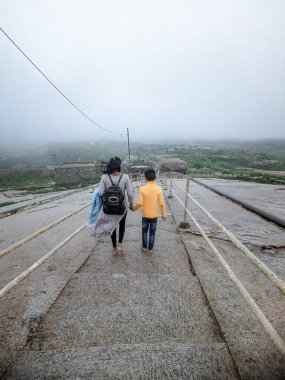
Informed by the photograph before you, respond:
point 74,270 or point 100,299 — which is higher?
point 100,299

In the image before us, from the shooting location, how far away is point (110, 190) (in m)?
3.13

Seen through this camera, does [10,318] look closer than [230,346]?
No

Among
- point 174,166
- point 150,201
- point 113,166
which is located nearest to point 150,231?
point 150,201

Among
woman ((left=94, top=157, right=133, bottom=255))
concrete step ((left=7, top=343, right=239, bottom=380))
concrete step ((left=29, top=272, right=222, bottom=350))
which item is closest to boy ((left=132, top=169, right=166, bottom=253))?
woman ((left=94, top=157, right=133, bottom=255))

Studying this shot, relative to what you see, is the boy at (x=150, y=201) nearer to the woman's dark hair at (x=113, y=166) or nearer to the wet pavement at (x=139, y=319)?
the wet pavement at (x=139, y=319)

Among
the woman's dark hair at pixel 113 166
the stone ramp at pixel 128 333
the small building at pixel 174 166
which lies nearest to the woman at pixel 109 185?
the woman's dark hair at pixel 113 166

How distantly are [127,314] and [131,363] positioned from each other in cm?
49

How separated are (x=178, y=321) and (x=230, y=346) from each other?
424 millimetres

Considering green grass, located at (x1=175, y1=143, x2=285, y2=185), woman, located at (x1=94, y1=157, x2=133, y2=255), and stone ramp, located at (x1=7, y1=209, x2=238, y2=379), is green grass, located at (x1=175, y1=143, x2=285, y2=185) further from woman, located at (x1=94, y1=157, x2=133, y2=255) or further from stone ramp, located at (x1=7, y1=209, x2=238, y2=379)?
stone ramp, located at (x1=7, y1=209, x2=238, y2=379)

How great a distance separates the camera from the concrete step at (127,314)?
1.72 metres

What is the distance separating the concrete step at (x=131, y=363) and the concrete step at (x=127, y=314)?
0.08 m

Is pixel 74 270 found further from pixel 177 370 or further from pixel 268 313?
pixel 268 313

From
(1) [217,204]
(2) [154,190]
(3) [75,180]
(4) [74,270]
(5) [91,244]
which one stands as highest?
(2) [154,190]

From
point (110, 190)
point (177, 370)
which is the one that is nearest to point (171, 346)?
point (177, 370)
